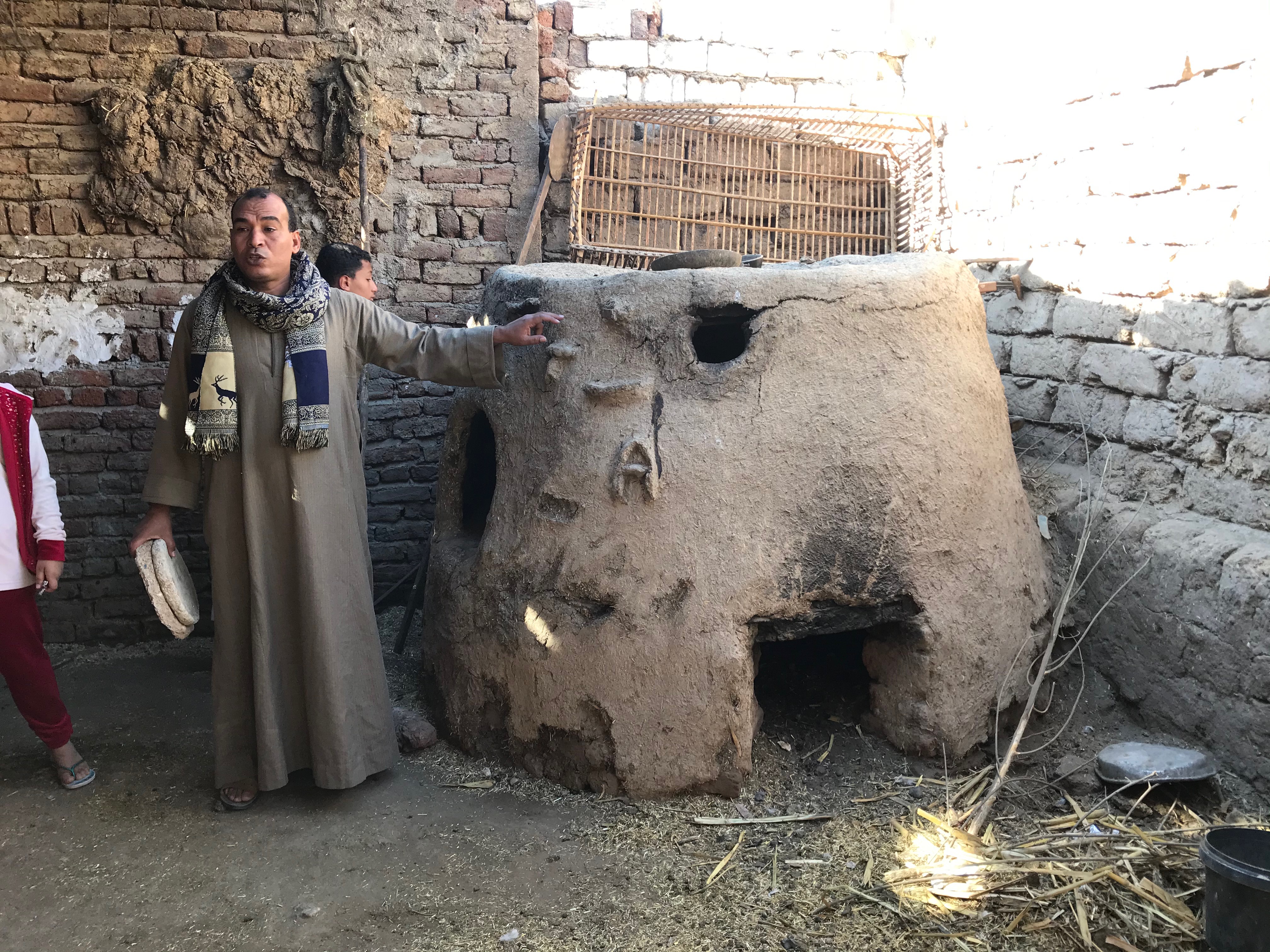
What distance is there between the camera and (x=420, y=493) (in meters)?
4.97

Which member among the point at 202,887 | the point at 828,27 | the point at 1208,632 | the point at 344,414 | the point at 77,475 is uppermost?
the point at 828,27

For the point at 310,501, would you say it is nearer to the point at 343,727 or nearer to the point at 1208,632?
the point at 343,727

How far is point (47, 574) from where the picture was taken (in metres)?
3.14

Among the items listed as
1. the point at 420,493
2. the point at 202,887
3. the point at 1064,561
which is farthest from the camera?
the point at 420,493

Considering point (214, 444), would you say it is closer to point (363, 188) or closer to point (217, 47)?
point (363, 188)

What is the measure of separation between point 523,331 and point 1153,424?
90.2 inches

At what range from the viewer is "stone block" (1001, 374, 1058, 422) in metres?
4.11

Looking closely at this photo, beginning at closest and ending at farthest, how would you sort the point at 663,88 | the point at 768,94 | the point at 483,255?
the point at 483,255 < the point at 663,88 < the point at 768,94

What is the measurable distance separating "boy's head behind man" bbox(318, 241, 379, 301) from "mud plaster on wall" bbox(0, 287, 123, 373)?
1121 mm

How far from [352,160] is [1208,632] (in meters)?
3.99

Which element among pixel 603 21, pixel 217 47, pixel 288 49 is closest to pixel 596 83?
pixel 603 21

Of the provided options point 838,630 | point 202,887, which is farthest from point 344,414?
point 838,630

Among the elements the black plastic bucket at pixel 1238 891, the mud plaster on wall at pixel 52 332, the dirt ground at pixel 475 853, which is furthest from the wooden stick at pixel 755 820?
the mud plaster on wall at pixel 52 332

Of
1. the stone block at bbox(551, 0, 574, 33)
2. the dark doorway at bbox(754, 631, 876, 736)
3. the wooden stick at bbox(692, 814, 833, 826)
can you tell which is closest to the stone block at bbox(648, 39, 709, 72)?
the stone block at bbox(551, 0, 574, 33)
